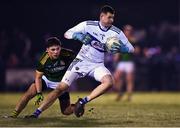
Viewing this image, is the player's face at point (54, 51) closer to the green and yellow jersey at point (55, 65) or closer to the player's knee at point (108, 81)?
the green and yellow jersey at point (55, 65)

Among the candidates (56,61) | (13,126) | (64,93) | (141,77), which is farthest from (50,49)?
(141,77)

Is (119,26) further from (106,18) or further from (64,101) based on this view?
(106,18)

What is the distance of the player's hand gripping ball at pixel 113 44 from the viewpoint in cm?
1197

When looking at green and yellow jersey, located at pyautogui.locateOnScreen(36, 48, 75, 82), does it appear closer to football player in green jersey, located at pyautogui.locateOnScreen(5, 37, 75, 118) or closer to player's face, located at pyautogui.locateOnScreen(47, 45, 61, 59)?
football player in green jersey, located at pyautogui.locateOnScreen(5, 37, 75, 118)

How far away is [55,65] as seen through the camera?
12.5m

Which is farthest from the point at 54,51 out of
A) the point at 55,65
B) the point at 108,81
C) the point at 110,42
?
the point at 108,81

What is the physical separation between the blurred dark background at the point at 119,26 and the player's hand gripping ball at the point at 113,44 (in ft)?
44.0

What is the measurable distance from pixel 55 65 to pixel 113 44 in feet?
3.95

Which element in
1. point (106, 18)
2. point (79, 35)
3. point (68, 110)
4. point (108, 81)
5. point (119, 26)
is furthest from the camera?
point (119, 26)

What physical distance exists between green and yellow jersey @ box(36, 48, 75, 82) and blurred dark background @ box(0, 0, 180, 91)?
42.1 ft

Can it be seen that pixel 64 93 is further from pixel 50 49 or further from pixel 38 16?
pixel 38 16

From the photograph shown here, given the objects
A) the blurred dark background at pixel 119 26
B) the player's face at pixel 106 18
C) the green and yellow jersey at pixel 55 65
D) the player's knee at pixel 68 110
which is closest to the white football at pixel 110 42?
the player's face at pixel 106 18

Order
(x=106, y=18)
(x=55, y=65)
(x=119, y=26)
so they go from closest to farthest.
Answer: (x=106, y=18)
(x=55, y=65)
(x=119, y=26)

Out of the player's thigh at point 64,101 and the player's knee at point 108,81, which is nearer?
the player's knee at point 108,81
